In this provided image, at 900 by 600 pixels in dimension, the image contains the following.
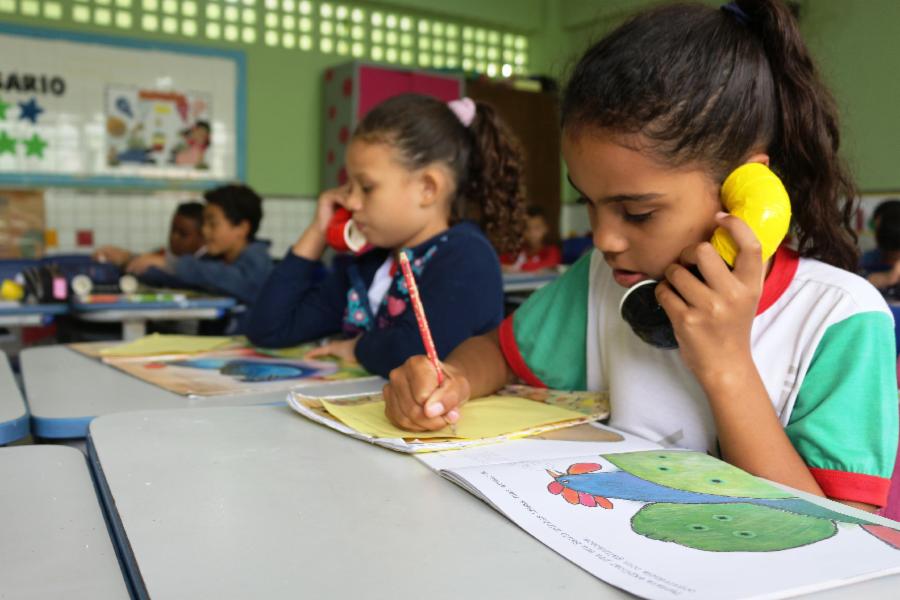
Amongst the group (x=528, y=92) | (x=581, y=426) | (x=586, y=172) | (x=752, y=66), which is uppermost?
(x=528, y=92)

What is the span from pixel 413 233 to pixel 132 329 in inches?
68.0

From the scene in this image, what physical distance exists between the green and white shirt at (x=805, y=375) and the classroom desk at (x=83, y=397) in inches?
17.8

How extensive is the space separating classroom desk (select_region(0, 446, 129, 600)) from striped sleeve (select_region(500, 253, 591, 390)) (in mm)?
613

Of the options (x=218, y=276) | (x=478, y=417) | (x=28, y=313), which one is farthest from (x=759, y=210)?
(x=218, y=276)

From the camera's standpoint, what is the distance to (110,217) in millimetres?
4637

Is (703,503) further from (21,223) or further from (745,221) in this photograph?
(21,223)

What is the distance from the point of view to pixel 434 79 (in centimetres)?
521

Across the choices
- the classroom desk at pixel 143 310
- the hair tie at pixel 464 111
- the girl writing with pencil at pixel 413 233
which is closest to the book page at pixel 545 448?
the girl writing with pencil at pixel 413 233

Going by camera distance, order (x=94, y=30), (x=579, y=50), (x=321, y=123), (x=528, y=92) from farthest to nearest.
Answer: (x=528, y=92) → (x=321, y=123) → (x=94, y=30) → (x=579, y=50)

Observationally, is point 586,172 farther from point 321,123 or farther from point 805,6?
point 321,123

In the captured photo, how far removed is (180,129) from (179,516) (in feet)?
14.8

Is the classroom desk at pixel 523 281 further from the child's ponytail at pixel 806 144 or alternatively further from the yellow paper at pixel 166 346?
the child's ponytail at pixel 806 144

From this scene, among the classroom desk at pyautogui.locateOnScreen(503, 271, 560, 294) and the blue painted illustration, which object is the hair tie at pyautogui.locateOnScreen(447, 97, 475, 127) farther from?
the classroom desk at pyautogui.locateOnScreen(503, 271, 560, 294)

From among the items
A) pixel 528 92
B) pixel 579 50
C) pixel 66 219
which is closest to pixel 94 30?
pixel 66 219
